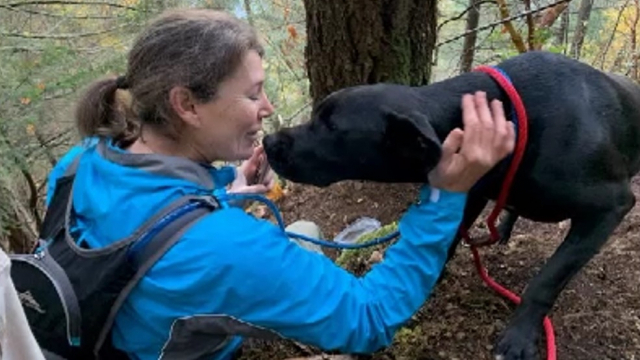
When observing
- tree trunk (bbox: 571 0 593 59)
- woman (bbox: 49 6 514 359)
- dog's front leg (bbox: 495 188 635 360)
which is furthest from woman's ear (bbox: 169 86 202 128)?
tree trunk (bbox: 571 0 593 59)

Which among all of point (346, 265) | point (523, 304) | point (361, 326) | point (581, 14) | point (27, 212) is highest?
point (361, 326)

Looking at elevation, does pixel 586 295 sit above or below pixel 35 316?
below

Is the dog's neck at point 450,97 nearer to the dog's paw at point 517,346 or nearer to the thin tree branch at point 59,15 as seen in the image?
the dog's paw at point 517,346

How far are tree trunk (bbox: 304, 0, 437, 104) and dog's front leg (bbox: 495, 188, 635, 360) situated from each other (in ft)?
5.62

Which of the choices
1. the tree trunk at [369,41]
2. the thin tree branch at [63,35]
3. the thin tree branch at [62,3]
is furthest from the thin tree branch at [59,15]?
the tree trunk at [369,41]

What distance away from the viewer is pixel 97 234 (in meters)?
2.04

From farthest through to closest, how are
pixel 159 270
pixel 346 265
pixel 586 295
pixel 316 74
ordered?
pixel 316 74, pixel 346 265, pixel 586 295, pixel 159 270

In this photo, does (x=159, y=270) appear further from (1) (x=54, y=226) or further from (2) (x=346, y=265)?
(2) (x=346, y=265)

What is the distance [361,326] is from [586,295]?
1.19 meters

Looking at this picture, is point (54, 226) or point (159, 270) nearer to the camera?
point (159, 270)

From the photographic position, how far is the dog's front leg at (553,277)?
2.49 m

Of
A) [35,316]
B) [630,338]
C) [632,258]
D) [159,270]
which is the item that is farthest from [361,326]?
[632,258]

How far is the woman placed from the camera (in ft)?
6.36

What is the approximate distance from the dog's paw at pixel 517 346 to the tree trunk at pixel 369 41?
1870 millimetres
